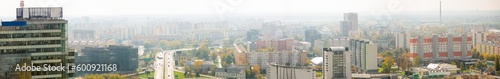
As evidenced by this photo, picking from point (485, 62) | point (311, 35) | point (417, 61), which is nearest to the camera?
point (485, 62)

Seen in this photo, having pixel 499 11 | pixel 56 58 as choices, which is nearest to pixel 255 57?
pixel 499 11

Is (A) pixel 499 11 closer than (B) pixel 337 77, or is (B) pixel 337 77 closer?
(B) pixel 337 77

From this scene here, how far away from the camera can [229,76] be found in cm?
689

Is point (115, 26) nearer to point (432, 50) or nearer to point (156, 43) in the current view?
point (156, 43)

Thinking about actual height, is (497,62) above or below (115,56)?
below

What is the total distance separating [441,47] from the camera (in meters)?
8.47

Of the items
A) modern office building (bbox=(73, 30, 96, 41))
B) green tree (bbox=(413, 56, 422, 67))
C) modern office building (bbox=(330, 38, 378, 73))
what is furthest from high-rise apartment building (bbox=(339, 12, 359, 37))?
modern office building (bbox=(73, 30, 96, 41))

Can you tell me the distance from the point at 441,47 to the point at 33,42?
619 centimetres

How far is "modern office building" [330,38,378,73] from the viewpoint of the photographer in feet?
24.7

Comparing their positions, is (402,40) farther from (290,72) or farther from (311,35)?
(290,72)

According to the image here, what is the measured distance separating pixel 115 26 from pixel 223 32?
63.9 inches

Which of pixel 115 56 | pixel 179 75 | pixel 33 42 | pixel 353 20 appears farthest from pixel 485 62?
pixel 33 42

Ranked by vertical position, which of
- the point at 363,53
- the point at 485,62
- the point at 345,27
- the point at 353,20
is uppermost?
the point at 353,20

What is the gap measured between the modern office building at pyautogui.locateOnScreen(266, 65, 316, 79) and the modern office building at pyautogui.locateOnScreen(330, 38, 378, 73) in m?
1.30
